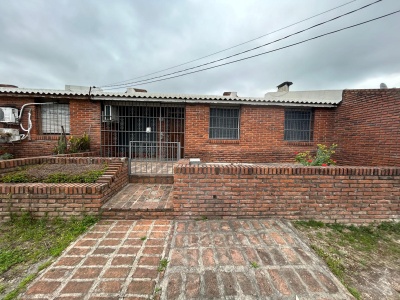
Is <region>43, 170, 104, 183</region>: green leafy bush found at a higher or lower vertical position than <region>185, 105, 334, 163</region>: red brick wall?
lower

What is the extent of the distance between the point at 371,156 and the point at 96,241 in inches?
302

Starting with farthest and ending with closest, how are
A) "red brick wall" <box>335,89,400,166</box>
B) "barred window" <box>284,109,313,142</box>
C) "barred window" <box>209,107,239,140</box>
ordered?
1. "barred window" <box>284,109,313,142</box>
2. "barred window" <box>209,107,239,140</box>
3. "red brick wall" <box>335,89,400,166</box>

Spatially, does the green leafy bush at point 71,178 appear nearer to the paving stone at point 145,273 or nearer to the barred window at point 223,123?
the paving stone at point 145,273

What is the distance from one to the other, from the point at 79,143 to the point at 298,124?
8.27 metres

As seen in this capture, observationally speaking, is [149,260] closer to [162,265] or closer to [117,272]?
[162,265]

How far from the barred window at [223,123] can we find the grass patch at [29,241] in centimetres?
496

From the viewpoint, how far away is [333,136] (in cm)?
671

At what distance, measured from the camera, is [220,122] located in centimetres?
676

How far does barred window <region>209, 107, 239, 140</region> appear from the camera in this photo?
672 cm

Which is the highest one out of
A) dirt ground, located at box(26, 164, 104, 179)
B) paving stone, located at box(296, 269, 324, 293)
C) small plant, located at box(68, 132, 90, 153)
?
small plant, located at box(68, 132, 90, 153)

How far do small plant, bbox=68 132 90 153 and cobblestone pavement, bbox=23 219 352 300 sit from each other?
4.05 metres

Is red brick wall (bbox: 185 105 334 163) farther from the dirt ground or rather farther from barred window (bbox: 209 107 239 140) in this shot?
the dirt ground

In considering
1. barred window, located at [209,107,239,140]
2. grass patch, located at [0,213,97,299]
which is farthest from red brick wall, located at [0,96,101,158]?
barred window, located at [209,107,239,140]

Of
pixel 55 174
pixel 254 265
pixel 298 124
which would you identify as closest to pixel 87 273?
pixel 254 265
